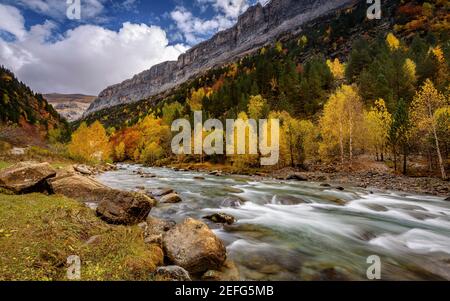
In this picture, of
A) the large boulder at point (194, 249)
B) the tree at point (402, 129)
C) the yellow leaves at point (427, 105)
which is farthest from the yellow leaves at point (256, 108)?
the large boulder at point (194, 249)

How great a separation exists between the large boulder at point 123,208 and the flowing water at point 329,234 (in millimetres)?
2773

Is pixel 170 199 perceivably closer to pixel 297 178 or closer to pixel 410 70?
pixel 297 178

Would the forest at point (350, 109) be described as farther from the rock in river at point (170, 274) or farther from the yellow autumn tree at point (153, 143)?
the rock in river at point (170, 274)

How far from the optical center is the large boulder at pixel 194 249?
7.84 m

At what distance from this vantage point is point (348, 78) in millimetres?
79562

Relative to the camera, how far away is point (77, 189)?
1560 centimetres

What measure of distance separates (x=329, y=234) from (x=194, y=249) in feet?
25.8

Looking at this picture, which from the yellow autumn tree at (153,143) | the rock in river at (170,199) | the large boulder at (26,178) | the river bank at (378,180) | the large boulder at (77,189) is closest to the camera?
the large boulder at (26,178)

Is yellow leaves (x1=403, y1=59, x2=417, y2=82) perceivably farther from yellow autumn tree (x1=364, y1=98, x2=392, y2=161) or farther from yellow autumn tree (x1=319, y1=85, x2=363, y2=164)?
yellow autumn tree (x1=319, y1=85, x2=363, y2=164)

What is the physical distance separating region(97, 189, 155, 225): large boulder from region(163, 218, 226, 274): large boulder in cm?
275

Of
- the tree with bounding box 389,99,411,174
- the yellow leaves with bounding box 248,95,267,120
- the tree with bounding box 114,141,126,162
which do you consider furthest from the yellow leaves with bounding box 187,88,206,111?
the tree with bounding box 389,99,411,174

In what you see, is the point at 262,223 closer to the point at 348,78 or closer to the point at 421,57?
the point at 421,57

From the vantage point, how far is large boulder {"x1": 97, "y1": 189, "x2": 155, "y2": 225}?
35.2 feet

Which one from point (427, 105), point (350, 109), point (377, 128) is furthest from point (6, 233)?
point (377, 128)
